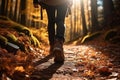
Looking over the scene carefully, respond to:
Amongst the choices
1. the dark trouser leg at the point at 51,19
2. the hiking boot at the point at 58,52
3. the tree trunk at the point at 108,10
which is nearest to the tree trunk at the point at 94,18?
the tree trunk at the point at 108,10

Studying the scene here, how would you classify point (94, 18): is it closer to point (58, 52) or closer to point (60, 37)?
point (60, 37)

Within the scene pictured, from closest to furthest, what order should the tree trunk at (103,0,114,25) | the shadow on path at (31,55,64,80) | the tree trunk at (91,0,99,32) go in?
the shadow on path at (31,55,64,80)
the tree trunk at (103,0,114,25)
the tree trunk at (91,0,99,32)

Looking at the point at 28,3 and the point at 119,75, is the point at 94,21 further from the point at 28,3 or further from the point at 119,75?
the point at 119,75

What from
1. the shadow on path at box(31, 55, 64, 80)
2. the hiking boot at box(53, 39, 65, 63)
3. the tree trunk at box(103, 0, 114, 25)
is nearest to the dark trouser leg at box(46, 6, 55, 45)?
the hiking boot at box(53, 39, 65, 63)

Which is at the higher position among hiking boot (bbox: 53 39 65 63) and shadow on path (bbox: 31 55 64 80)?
hiking boot (bbox: 53 39 65 63)

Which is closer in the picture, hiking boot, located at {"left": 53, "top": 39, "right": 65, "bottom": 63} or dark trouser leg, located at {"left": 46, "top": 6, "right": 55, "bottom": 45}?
hiking boot, located at {"left": 53, "top": 39, "right": 65, "bottom": 63}

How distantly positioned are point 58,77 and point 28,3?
15257mm

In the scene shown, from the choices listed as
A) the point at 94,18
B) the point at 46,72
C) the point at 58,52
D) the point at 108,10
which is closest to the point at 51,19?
the point at 58,52

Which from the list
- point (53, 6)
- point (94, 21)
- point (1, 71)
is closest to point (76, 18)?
point (94, 21)

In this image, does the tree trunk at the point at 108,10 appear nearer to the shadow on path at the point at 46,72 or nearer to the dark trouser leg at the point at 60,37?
the dark trouser leg at the point at 60,37

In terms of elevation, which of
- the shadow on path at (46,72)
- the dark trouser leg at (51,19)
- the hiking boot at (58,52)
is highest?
the dark trouser leg at (51,19)

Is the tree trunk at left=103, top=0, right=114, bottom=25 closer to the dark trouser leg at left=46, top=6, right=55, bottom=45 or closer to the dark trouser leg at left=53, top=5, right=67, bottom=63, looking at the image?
the dark trouser leg at left=46, top=6, right=55, bottom=45

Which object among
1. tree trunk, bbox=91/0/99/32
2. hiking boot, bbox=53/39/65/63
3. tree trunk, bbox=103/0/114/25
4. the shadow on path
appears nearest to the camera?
the shadow on path

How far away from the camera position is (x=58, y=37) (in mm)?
4891
